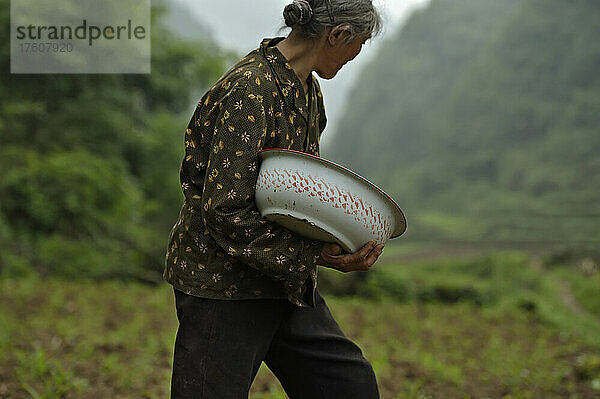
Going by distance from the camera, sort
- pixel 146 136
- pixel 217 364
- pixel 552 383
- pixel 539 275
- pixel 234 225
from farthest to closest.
A: 1. pixel 539 275
2. pixel 146 136
3. pixel 552 383
4. pixel 217 364
5. pixel 234 225

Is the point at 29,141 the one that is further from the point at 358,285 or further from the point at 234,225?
the point at 234,225

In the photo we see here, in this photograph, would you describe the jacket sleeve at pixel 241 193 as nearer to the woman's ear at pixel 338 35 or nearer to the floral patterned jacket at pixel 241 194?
the floral patterned jacket at pixel 241 194

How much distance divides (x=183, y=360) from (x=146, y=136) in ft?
31.0

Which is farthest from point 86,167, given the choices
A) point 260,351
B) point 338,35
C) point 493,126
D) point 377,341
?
point 493,126

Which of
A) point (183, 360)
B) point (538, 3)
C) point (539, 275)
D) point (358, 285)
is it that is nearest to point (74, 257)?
point (358, 285)

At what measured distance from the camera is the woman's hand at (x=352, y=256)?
1742mm

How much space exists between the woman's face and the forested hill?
88.6 feet

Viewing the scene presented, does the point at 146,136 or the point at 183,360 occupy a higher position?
the point at 146,136

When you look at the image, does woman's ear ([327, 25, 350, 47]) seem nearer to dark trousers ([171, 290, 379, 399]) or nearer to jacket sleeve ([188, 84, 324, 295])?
jacket sleeve ([188, 84, 324, 295])

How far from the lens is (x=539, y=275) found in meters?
16.6

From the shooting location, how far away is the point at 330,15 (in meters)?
1.76

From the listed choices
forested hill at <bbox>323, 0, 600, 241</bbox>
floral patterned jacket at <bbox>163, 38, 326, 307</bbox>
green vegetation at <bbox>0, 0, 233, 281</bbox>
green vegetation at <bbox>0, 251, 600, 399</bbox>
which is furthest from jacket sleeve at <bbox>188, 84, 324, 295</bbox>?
forested hill at <bbox>323, 0, 600, 241</bbox>

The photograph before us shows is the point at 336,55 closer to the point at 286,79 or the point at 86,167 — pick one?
the point at 286,79

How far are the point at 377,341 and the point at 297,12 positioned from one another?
4.97 m
